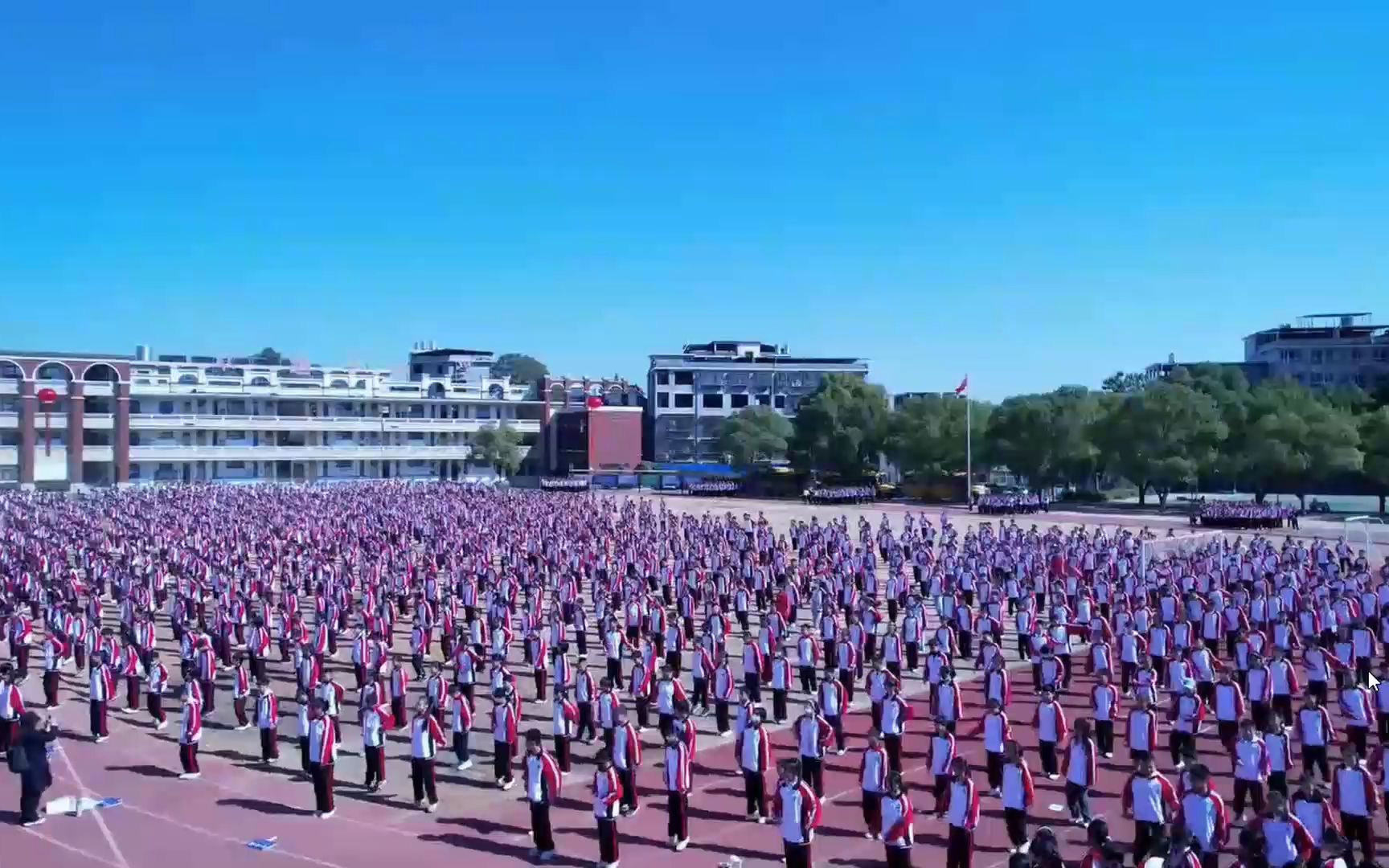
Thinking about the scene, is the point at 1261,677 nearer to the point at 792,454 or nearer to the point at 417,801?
the point at 417,801

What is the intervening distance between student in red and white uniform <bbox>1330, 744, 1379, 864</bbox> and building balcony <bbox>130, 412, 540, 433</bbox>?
226 ft

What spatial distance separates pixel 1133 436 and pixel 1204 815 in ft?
144

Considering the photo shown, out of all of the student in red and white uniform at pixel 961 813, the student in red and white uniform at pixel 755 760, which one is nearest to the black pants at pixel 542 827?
the student in red and white uniform at pixel 755 760

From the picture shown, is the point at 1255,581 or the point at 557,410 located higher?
the point at 557,410

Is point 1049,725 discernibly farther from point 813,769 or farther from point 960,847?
point 960,847

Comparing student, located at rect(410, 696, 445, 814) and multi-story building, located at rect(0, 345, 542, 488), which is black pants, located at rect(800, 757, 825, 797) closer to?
student, located at rect(410, 696, 445, 814)

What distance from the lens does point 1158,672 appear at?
1572 centimetres

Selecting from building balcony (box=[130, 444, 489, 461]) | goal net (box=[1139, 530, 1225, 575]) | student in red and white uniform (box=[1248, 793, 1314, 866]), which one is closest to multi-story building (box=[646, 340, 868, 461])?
building balcony (box=[130, 444, 489, 461])

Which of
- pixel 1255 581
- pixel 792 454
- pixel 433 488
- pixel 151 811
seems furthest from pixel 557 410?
pixel 151 811

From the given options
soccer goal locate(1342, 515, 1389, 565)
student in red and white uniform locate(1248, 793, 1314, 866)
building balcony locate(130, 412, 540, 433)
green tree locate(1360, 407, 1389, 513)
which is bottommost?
student in red and white uniform locate(1248, 793, 1314, 866)

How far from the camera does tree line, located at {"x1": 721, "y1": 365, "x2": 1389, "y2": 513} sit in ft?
153

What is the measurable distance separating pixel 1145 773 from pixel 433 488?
48.9m

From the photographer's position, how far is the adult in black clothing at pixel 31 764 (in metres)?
11.0

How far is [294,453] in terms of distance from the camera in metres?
71.8
